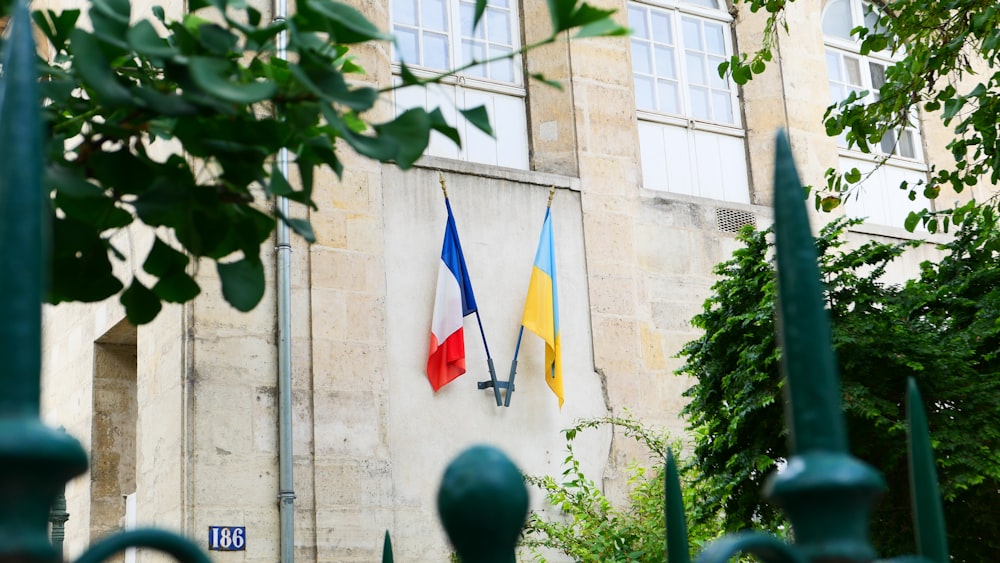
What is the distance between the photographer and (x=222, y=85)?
1.40 m

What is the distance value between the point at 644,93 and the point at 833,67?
9.41ft

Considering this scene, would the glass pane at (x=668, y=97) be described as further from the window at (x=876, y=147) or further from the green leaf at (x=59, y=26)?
the green leaf at (x=59, y=26)

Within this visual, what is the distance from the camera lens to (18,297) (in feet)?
2.58

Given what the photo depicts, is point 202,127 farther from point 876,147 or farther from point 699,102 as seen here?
point 876,147

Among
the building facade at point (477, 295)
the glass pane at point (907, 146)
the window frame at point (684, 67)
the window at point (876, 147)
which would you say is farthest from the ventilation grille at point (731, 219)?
the glass pane at point (907, 146)

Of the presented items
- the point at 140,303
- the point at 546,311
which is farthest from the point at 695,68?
the point at 140,303

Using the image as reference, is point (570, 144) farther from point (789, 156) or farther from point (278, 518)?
point (789, 156)

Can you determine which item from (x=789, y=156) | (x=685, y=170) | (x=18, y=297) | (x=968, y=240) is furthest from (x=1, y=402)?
(x=685, y=170)

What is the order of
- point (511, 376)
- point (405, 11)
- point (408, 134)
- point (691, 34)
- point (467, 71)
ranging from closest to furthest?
point (408, 134) < point (511, 376) < point (405, 11) < point (467, 71) < point (691, 34)

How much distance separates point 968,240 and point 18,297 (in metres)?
8.33

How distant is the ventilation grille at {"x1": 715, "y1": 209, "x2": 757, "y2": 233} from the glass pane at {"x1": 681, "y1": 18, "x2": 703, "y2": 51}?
1.98 m

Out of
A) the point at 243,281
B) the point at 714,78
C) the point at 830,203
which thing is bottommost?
the point at 243,281

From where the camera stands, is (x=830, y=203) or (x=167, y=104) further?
(x=830, y=203)

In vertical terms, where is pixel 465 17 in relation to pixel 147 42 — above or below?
above
